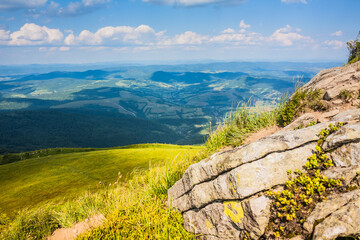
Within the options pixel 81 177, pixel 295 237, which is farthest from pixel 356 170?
pixel 81 177

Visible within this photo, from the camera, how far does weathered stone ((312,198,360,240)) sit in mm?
3275

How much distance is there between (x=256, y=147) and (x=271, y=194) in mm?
1361

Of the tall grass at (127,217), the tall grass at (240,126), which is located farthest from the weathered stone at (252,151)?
the tall grass at (240,126)

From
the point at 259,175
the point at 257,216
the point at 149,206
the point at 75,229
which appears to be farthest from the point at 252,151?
the point at 75,229

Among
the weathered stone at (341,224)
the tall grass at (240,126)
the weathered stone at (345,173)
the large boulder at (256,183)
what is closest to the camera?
the weathered stone at (341,224)

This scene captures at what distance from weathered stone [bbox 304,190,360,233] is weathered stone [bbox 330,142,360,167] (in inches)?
30.7

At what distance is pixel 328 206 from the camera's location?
3.86m

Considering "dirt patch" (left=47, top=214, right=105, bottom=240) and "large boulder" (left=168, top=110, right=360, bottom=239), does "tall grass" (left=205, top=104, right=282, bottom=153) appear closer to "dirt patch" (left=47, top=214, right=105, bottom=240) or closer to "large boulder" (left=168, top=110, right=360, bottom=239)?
"large boulder" (left=168, top=110, right=360, bottom=239)

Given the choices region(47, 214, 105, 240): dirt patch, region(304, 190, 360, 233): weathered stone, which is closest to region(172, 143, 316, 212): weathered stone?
region(304, 190, 360, 233): weathered stone

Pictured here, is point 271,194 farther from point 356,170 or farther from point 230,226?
point 356,170

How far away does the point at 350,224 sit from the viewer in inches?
130

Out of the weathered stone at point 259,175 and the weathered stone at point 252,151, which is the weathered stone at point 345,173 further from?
the weathered stone at point 252,151

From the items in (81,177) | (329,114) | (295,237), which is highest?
(329,114)

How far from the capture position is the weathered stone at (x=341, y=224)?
10.7ft
